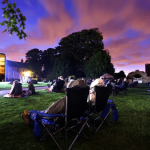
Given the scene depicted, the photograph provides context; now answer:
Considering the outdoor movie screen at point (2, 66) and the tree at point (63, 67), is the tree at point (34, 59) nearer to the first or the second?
the tree at point (63, 67)

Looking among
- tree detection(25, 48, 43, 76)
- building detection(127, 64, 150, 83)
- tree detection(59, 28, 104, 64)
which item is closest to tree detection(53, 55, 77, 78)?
tree detection(59, 28, 104, 64)

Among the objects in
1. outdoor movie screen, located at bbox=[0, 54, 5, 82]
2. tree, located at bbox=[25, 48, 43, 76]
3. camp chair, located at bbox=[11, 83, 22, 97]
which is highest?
tree, located at bbox=[25, 48, 43, 76]

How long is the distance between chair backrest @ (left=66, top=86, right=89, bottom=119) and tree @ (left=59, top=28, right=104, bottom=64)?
110ft

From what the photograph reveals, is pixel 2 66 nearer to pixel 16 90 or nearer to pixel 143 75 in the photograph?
pixel 16 90

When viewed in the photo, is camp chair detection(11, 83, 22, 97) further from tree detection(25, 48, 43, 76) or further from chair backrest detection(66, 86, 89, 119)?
tree detection(25, 48, 43, 76)

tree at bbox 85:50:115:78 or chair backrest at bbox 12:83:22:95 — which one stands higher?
tree at bbox 85:50:115:78

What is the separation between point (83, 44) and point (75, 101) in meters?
36.5

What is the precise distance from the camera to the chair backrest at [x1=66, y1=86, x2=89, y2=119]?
2.35m

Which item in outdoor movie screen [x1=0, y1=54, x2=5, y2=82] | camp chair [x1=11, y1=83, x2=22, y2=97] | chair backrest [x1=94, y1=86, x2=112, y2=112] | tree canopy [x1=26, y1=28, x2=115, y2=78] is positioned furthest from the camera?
tree canopy [x1=26, y1=28, x2=115, y2=78]

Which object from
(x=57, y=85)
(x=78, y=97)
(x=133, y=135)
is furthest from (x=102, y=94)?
(x=57, y=85)

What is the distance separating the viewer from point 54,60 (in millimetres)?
44188

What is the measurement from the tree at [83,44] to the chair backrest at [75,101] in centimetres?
3346

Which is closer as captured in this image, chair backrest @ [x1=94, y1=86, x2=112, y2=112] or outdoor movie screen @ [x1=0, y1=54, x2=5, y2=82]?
chair backrest @ [x1=94, y1=86, x2=112, y2=112]

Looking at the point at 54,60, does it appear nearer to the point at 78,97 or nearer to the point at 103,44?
the point at 103,44
